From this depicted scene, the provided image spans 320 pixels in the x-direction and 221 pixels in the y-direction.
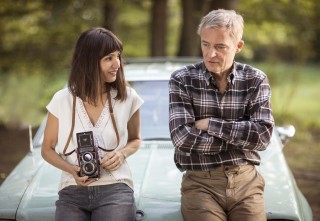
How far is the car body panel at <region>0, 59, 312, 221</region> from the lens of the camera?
11.5ft

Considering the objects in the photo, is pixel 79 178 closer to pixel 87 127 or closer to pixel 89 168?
pixel 89 168

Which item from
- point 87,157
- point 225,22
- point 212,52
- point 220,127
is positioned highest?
point 225,22

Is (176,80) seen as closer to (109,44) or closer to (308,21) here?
(109,44)

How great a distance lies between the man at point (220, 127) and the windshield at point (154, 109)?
1227mm

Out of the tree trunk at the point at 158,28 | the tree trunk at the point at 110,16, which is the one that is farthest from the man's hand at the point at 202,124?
the tree trunk at the point at 110,16

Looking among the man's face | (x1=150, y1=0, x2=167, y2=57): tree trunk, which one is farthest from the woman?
(x1=150, y1=0, x2=167, y2=57): tree trunk

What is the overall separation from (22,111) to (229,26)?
34.7 feet

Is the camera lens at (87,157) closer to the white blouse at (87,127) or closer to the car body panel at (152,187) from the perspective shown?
the white blouse at (87,127)

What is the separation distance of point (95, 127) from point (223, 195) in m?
0.84

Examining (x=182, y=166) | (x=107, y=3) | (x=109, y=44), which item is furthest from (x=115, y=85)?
(x=107, y=3)

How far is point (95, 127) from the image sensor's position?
3.46 m

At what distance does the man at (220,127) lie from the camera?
3.35 m

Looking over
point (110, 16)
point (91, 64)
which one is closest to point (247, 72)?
point (91, 64)

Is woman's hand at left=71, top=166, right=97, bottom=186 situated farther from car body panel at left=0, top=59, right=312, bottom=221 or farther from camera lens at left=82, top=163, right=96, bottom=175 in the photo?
car body panel at left=0, top=59, right=312, bottom=221
